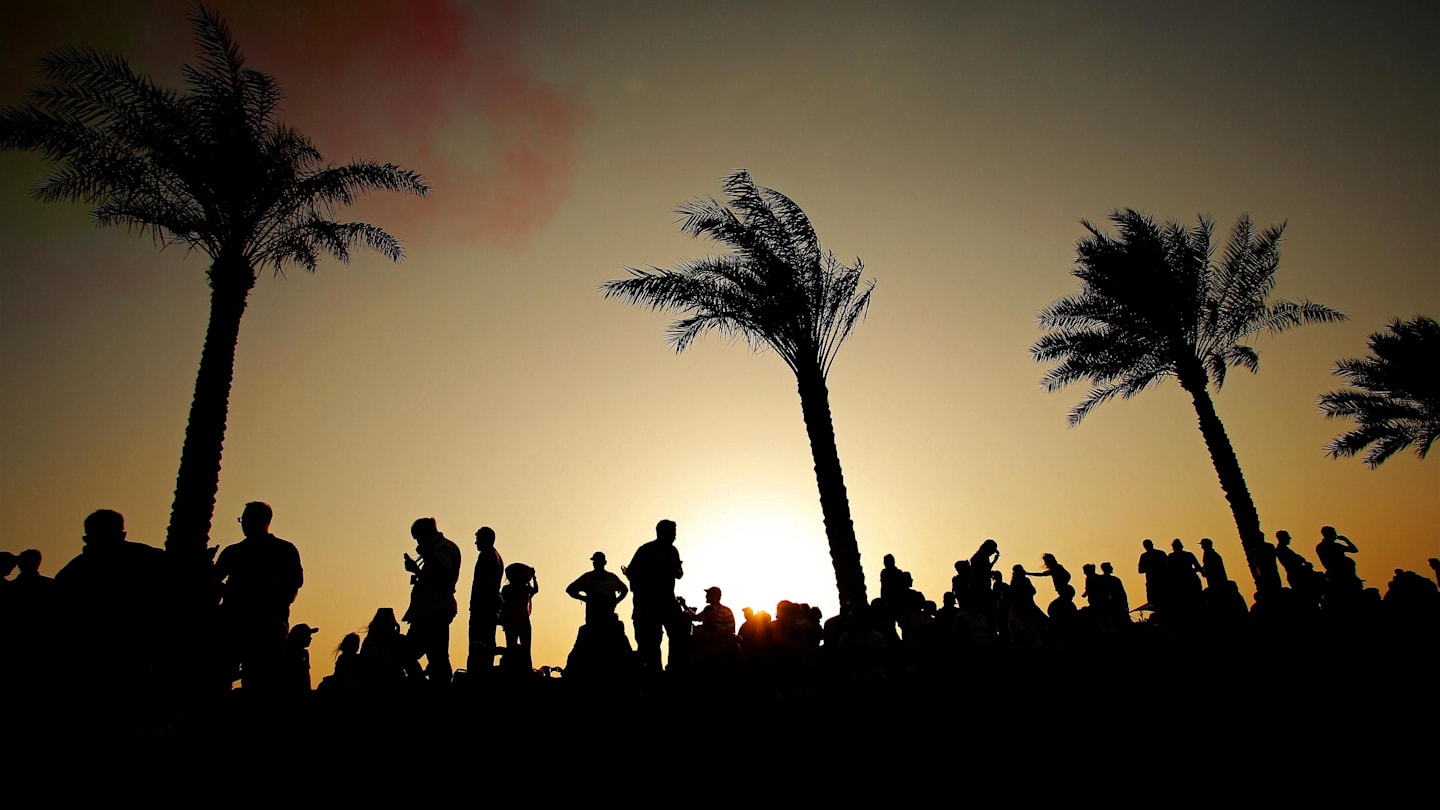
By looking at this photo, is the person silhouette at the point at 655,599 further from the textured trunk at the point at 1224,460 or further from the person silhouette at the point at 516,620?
the textured trunk at the point at 1224,460

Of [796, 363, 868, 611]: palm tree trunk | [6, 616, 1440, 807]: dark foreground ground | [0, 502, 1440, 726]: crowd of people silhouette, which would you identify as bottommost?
[6, 616, 1440, 807]: dark foreground ground

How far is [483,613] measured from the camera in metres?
8.53

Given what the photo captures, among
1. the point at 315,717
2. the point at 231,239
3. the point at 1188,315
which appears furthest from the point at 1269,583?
the point at 231,239

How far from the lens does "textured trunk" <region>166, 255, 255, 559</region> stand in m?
9.93

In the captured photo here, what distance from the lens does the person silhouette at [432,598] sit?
7.72 m

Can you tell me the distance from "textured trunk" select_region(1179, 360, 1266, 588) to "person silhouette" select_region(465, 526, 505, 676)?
15.0 metres

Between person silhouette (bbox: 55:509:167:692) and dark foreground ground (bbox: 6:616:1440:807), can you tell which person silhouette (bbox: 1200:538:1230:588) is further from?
person silhouette (bbox: 55:509:167:692)

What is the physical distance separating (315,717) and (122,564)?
2.36 metres

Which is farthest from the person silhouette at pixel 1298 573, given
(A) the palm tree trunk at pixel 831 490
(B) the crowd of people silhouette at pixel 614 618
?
(A) the palm tree trunk at pixel 831 490

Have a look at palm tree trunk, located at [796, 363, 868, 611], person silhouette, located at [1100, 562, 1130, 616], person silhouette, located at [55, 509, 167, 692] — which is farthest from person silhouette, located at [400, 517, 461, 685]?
person silhouette, located at [1100, 562, 1130, 616]

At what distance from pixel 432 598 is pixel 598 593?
182cm

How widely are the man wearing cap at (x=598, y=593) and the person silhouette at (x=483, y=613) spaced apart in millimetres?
919

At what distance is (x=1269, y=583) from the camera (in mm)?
13000

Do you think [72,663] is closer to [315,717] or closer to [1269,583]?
[315,717]
